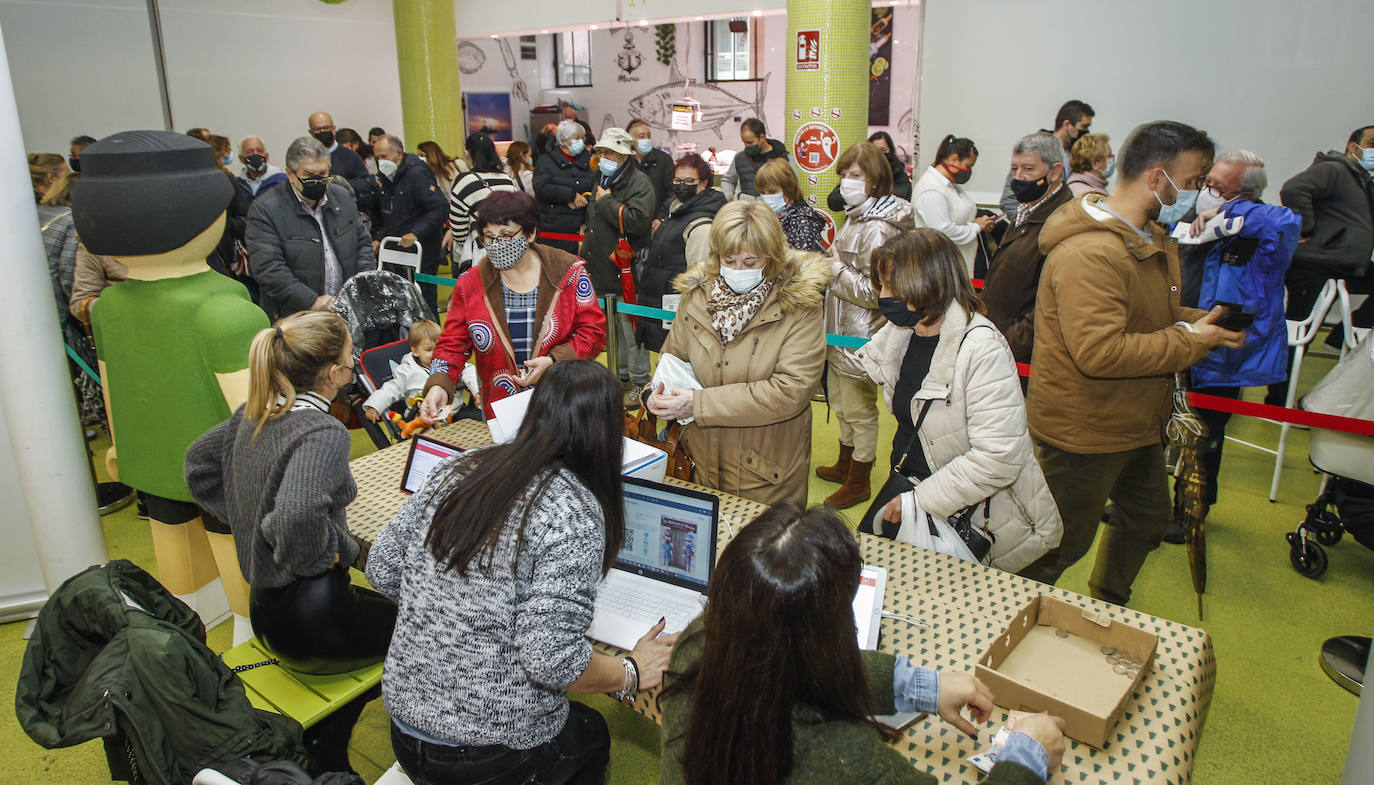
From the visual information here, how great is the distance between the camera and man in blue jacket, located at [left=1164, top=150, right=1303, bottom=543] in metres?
3.88

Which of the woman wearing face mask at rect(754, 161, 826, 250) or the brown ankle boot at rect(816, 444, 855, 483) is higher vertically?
the woman wearing face mask at rect(754, 161, 826, 250)

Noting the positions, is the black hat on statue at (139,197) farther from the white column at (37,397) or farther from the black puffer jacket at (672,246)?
the black puffer jacket at (672,246)

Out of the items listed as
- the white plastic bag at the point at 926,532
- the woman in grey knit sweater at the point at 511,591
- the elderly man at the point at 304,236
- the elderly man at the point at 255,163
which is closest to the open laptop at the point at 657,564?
the woman in grey knit sweater at the point at 511,591

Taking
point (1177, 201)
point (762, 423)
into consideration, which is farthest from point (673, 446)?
point (1177, 201)

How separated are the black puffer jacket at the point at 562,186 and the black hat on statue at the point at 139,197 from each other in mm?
4317

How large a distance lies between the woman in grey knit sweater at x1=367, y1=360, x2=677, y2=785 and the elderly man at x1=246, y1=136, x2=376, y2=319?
121 inches

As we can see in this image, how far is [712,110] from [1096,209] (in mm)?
10457

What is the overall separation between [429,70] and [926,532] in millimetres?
9465

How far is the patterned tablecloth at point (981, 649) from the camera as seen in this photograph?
155 cm

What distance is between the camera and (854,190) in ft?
14.0

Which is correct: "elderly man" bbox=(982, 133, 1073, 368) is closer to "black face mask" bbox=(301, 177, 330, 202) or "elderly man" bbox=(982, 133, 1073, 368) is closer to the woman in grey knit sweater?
the woman in grey knit sweater

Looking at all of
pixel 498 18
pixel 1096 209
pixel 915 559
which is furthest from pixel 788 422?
pixel 498 18

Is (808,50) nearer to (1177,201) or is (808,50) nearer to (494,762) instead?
(1177,201)

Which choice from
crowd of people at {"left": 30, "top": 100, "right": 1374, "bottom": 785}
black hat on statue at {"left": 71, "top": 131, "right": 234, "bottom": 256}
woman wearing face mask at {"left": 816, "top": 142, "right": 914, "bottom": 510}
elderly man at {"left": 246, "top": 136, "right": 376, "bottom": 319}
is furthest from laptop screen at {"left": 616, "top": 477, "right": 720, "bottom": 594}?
elderly man at {"left": 246, "top": 136, "right": 376, "bottom": 319}
